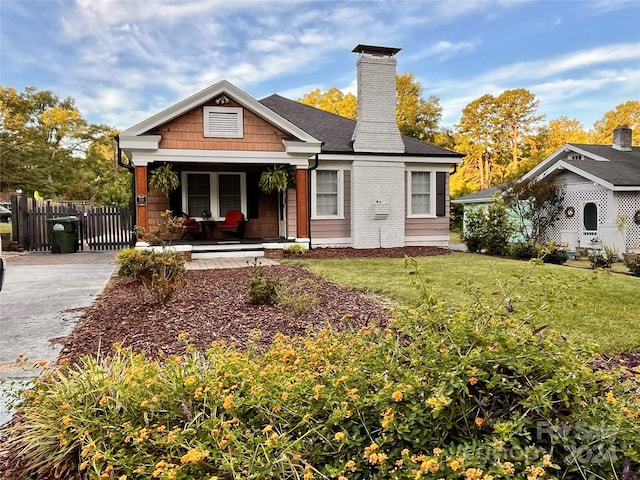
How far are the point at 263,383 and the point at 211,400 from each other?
260mm

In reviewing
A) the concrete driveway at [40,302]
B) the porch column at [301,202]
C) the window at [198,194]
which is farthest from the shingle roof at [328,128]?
the concrete driveway at [40,302]

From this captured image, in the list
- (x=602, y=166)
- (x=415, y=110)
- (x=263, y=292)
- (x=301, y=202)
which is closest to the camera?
(x=263, y=292)

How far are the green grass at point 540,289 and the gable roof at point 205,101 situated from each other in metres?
3.97

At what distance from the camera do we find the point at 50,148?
37938mm

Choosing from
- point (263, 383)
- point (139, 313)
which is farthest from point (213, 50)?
point (263, 383)

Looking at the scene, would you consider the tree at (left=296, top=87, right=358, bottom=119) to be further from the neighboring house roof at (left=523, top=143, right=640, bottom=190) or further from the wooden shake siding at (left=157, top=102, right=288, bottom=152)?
the wooden shake siding at (left=157, top=102, right=288, bottom=152)

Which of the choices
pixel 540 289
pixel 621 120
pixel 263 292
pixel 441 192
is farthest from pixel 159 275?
pixel 621 120

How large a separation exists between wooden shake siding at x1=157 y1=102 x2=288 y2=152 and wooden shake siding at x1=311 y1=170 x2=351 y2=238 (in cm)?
255

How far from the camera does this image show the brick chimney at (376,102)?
545 inches

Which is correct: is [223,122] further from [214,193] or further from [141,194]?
[141,194]

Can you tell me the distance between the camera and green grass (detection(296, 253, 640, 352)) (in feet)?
8.56

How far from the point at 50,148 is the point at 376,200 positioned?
35.2 meters

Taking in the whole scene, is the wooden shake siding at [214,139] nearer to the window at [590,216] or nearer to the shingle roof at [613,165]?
the shingle roof at [613,165]

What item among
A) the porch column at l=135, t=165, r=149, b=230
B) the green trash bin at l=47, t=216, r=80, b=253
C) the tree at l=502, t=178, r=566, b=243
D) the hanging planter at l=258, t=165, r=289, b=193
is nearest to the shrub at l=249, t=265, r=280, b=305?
the porch column at l=135, t=165, r=149, b=230
